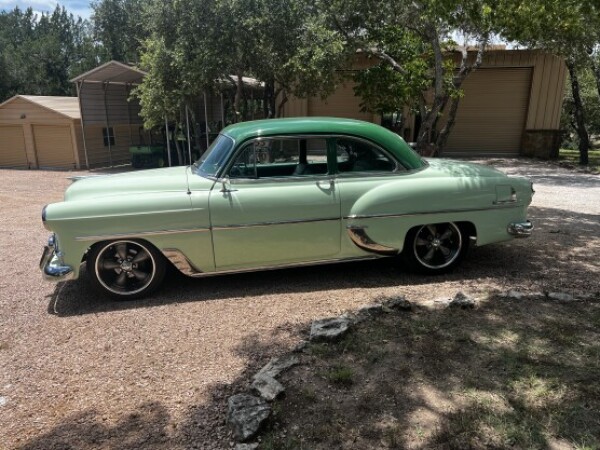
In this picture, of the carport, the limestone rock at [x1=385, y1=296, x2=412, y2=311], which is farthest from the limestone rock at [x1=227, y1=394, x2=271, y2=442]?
the carport

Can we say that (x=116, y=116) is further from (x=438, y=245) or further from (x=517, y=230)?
(x=517, y=230)

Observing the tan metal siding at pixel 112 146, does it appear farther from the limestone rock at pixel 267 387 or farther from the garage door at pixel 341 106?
the limestone rock at pixel 267 387

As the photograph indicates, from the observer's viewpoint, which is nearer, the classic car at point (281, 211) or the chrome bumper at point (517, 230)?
the classic car at point (281, 211)

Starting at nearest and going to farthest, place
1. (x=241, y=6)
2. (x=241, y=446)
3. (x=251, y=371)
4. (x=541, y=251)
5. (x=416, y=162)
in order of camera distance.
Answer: (x=241, y=446) → (x=251, y=371) → (x=416, y=162) → (x=541, y=251) → (x=241, y=6)

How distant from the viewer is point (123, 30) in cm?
3294

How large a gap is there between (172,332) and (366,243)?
82.6 inches

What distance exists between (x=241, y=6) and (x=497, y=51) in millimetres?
10518

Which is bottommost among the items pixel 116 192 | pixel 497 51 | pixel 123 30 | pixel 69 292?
pixel 69 292

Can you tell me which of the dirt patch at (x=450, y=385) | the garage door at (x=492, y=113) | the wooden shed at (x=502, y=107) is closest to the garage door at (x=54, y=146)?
the wooden shed at (x=502, y=107)

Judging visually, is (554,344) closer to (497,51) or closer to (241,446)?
(241,446)

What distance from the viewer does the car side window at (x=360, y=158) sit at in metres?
4.95

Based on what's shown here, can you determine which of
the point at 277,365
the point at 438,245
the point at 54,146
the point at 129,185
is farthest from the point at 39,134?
the point at 277,365

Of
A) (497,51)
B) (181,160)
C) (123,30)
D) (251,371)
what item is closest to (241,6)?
(181,160)

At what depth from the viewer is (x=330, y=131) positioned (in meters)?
4.90
